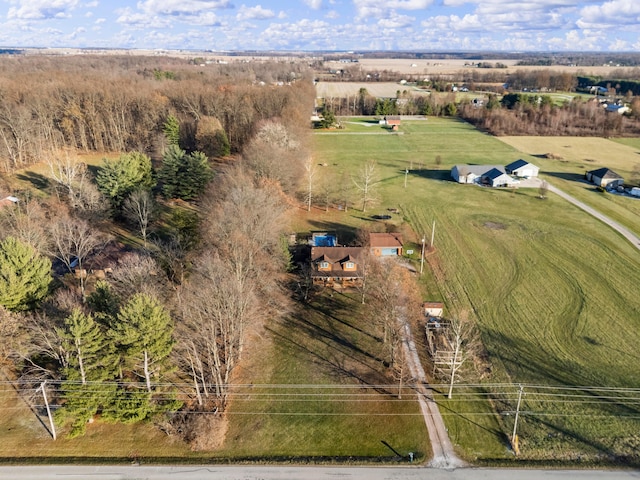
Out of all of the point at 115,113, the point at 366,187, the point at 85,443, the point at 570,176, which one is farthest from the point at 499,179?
the point at 115,113

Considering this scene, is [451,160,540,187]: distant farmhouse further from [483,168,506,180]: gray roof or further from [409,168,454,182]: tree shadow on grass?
[409,168,454,182]: tree shadow on grass

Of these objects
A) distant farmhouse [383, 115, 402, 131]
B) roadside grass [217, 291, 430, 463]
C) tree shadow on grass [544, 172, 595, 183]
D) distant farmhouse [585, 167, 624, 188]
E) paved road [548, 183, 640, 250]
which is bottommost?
roadside grass [217, 291, 430, 463]

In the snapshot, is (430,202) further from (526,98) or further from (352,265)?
(526,98)

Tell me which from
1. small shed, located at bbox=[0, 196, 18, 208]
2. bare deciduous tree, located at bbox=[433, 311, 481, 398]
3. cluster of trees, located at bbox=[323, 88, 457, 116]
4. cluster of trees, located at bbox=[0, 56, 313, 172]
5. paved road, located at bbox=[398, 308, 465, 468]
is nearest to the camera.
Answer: paved road, located at bbox=[398, 308, 465, 468]

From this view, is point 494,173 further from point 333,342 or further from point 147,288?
point 147,288

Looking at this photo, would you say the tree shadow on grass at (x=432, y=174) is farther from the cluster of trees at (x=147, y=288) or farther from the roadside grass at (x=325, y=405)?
the roadside grass at (x=325, y=405)

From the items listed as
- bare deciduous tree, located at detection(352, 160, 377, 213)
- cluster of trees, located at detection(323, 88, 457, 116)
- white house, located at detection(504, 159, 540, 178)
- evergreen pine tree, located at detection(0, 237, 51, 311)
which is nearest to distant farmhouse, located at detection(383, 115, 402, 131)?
cluster of trees, located at detection(323, 88, 457, 116)
